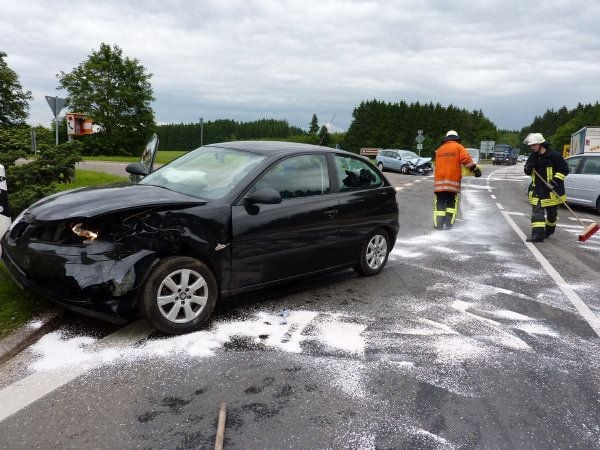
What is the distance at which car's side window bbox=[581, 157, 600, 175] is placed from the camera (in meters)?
13.7

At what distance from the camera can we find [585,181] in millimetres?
13875

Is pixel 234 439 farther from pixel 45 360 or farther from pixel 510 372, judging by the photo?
pixel 510 372

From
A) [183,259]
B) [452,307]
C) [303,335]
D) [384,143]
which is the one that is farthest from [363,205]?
[384,143]

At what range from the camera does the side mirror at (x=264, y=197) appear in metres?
4.22

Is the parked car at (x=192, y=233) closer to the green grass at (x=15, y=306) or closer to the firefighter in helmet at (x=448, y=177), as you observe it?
the green grass at (x=15, y=306)

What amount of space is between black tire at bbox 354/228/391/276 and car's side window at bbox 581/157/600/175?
10352 millimetres

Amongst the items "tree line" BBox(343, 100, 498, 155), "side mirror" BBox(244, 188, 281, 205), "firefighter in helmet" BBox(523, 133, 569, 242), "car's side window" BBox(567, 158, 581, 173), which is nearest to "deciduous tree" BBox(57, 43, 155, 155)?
"car's side window" BBox(567, 158, 581, 173)

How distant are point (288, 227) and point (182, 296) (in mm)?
1215

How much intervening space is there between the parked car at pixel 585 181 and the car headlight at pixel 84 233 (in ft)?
44.6

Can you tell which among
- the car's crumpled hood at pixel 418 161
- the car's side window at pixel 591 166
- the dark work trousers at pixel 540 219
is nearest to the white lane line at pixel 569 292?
the dark work trousers at pixel 540 219

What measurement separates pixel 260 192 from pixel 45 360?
2.03 m

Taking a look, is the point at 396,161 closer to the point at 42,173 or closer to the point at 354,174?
the point at 42,173

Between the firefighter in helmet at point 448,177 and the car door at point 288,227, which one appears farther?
the firefighter in helmet at point 448,177

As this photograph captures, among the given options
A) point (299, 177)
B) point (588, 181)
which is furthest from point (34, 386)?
point (588, 181)
